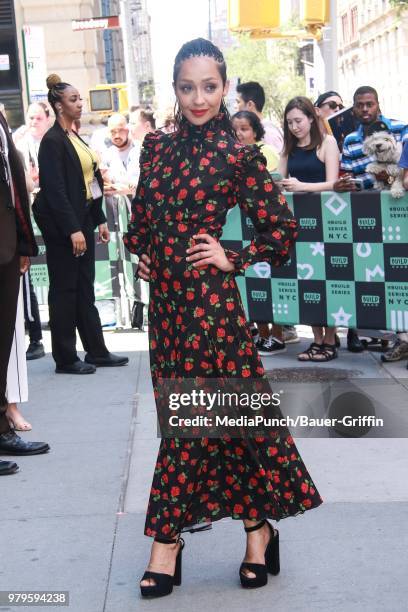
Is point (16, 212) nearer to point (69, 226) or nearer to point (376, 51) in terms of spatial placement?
point (69, 226)

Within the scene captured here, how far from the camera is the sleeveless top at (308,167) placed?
8.38 meters

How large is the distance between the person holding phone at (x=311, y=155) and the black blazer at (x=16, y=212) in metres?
3.04

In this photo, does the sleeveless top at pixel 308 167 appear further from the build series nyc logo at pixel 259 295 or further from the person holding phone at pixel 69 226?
the person holding phone at pixel 69 226

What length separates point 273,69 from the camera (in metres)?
102

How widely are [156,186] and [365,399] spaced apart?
349 cm

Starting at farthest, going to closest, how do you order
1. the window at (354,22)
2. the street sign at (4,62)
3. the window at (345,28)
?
the window at (345,28)
the window at (354,22)
the street sign at (4,62)

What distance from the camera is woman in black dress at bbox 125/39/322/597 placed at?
152 inches

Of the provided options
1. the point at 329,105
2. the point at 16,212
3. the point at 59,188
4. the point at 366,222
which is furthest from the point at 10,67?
the point at 16,212

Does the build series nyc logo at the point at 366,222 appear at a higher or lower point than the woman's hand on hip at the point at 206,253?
lower

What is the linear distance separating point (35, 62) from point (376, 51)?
223 feet

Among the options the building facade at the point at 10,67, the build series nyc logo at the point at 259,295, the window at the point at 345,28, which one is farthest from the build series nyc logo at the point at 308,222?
the window at the point at 345,28

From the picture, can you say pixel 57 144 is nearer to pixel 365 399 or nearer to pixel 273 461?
pixel 365 399

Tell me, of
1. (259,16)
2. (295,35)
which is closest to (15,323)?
(259,16)

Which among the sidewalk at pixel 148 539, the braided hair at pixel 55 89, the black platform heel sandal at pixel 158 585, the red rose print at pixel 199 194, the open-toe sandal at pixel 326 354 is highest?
the braided hair at pixel 55 89
